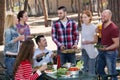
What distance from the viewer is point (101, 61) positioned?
8391 millimetres

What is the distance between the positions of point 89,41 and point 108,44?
0.55m

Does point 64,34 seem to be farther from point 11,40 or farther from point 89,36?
point 11,40

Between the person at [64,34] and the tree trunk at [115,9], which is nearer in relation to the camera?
the person at [64,34]

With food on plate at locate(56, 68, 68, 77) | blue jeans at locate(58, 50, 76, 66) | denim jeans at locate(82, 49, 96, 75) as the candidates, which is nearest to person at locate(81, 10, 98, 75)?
denim jeans at locate(82, 49, 96, 75)

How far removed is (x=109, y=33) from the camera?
808 cm

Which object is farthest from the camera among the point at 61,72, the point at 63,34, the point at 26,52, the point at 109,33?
the point at 63,34

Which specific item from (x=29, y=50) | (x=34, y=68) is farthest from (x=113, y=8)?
(x=29, y=50)

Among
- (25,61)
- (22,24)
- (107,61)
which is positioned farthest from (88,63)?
(25,61)

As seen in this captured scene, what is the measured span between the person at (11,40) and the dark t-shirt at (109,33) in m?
1.60

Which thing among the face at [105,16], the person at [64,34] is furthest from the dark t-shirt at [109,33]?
the person at [64,34]

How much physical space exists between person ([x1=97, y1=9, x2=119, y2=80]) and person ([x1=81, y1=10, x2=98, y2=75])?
0.30 meters

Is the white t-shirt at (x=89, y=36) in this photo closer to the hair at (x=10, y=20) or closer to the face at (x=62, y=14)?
the face at (x=62, y=14)

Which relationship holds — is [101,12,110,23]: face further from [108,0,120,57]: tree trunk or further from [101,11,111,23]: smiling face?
[108,0,120,57]: tree trunk

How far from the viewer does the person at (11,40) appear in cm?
788
